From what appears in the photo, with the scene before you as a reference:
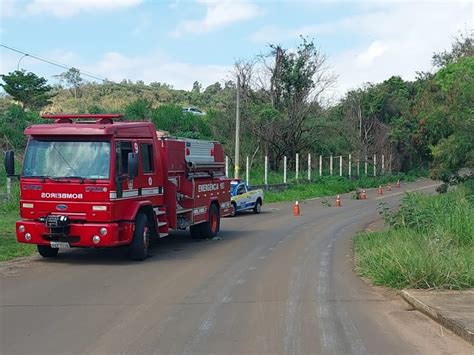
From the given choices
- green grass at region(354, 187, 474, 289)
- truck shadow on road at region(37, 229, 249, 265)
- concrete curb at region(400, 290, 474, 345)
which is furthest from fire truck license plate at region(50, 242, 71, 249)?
concrete curb at region(400, 290, 474, 345)

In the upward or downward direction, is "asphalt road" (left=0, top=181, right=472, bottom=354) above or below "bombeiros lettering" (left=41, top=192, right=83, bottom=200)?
below

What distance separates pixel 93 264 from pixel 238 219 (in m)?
13.1

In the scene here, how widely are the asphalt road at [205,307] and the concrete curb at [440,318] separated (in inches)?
5.7

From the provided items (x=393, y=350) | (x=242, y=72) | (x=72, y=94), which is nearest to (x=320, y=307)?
(x=393, y=350)

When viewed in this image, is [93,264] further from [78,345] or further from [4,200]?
[4,200]

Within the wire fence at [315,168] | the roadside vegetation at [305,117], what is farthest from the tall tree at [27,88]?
the wire fence at [315,168]

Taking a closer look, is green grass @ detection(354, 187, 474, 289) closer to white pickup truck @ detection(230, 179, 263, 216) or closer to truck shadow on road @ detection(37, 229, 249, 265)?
truck shadow on road @ detection(37, 229, 249, 265)

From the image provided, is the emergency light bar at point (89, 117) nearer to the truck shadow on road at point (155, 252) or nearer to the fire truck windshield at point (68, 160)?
the fire truck windshield at point (68, 160)

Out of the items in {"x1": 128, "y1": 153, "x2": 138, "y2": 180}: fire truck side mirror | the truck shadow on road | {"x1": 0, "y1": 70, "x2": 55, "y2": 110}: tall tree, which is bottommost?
the truck shadow on road

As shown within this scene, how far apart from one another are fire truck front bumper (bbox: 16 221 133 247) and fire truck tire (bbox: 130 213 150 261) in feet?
1.34

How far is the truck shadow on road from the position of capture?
13.0 m

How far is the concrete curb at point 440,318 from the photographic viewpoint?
7.01 meters

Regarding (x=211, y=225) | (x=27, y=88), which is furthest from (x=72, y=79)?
(x=211, y=225)

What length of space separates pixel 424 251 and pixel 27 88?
136 ft
